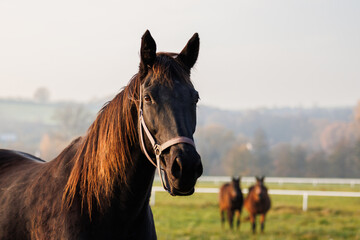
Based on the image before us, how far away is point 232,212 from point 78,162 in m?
10.1

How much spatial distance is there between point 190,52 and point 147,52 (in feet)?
1.16

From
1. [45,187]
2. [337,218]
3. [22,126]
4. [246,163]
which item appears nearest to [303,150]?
[246,163]

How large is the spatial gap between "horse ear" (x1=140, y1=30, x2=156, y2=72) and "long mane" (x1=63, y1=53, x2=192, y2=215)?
0.14ft

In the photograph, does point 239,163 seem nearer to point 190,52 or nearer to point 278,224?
point 278,224

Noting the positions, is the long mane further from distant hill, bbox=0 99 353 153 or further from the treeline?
distant hill, bbox=0 99 353 153

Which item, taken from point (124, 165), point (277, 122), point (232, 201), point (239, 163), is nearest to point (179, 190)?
point (124, 165)

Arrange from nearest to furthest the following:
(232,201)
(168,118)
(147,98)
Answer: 1. (168,118)
2. (147,98)
3. (232,201)

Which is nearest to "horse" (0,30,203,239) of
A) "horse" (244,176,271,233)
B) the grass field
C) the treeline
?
the grass field

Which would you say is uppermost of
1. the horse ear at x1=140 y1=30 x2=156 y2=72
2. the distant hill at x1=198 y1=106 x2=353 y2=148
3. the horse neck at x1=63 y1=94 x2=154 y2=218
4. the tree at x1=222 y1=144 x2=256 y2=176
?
the horse ear at x1=140 y1=30 x2=156 y2=72

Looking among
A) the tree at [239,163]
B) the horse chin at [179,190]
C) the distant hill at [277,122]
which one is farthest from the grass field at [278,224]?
the distant hill at [277,122]

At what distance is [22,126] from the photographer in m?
89.1

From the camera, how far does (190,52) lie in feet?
9.95

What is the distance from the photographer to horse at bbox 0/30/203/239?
2582mm

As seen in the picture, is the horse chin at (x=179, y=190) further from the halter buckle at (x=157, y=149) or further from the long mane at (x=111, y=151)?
the long mane at (x=111, y=151)
